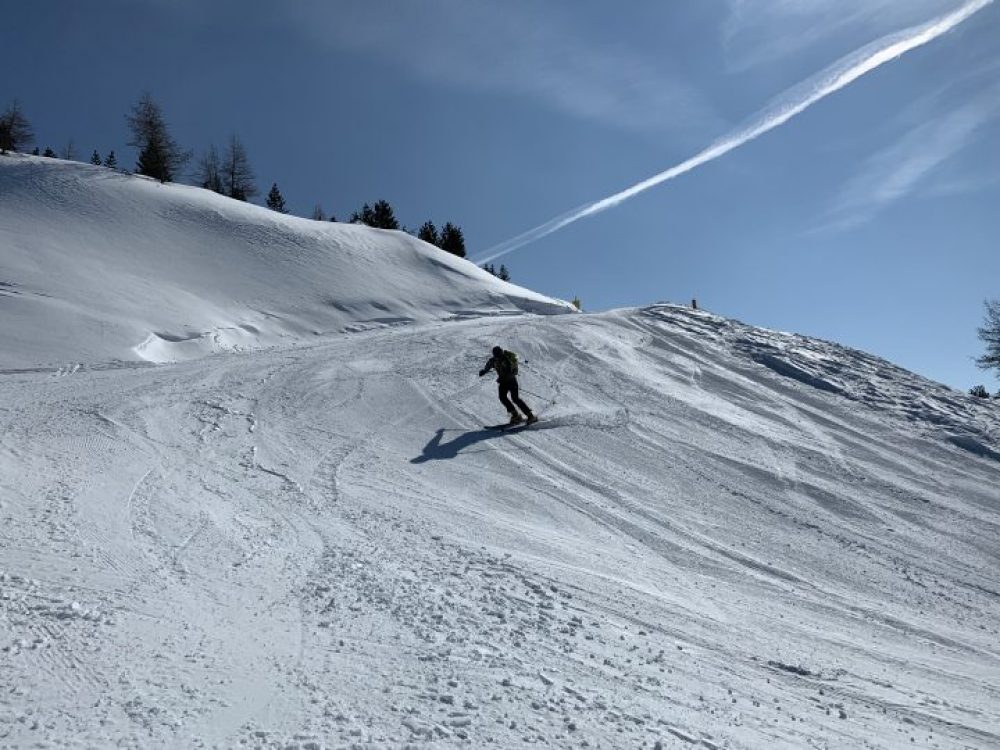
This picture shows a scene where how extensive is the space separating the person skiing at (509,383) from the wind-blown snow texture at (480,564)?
0.61 metres

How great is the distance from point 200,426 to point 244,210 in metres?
26.8

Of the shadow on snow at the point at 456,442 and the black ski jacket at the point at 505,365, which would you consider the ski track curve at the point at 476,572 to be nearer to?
the shadow on snow at the point at 456,442

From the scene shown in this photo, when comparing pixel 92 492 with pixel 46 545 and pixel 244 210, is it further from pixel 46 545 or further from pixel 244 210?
pixel 244 210

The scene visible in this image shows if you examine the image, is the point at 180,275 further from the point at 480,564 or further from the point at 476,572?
the point at 476,572

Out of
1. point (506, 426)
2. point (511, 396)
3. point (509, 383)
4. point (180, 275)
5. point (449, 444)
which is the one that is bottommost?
point (449, 444)

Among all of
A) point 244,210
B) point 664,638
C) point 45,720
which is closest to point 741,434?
point 664,638

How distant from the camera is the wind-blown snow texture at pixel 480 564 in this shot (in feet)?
11.9

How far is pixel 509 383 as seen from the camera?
468 inches

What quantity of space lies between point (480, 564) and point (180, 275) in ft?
76.0

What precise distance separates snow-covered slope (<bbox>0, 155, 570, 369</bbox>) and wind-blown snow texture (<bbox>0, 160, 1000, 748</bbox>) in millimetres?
3322

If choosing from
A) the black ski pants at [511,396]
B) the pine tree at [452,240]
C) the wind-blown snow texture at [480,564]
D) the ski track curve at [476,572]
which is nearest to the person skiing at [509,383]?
the black ski pants at [511,396]

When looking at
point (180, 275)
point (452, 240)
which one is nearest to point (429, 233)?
point (452, 240)

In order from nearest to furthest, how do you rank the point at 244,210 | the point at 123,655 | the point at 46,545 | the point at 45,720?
the point at 45,720
the point at 123,655
the point at 46,545
the point at 244,210

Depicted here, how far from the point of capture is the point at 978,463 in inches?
454
